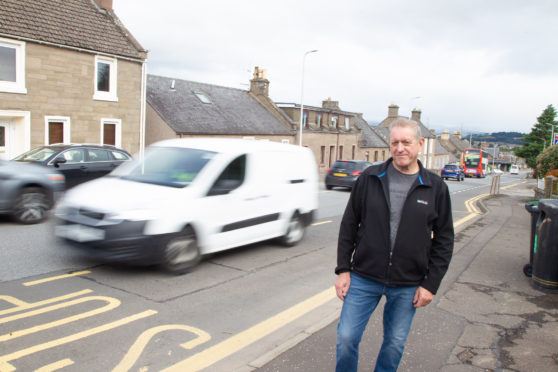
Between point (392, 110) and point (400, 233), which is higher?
point (392, 110)

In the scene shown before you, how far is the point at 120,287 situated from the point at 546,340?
4726 millimetres

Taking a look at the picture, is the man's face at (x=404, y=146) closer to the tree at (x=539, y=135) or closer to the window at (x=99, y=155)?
the window at (x=99, y=155)

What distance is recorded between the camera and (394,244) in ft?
10.1

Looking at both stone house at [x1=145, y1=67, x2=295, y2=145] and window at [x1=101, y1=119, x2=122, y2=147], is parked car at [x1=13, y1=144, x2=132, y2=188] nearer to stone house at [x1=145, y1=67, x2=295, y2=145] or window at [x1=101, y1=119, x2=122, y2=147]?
window at [x1=101, y1=119, x2=122, y2=147]

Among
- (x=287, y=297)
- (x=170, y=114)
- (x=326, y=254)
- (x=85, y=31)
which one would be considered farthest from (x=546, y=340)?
(x=170, y=114)

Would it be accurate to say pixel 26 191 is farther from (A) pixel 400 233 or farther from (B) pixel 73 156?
(A) pixel 400 233

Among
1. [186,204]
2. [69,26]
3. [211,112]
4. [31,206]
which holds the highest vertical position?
[69,26]

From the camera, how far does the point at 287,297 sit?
5848 millimetres

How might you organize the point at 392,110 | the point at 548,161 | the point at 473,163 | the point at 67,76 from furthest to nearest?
the point at 392,110
the point at 473,163
the point at 67,76
the point at 548,161

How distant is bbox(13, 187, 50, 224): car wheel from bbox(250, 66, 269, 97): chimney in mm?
30225

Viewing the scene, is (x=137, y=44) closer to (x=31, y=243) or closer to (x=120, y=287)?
(x=31, y=243)

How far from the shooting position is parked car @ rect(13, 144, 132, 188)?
38.9 feet

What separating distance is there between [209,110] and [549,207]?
27121 millimetres

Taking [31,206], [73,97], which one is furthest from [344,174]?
[31,206]
